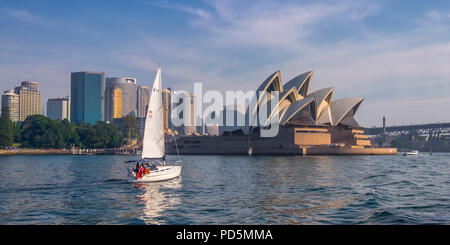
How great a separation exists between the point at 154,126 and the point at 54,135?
122 meters

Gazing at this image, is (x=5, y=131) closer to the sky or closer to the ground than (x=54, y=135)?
closer to the sky

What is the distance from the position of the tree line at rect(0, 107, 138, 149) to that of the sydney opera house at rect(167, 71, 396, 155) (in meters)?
61.5

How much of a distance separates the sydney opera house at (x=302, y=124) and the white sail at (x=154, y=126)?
66.0 m

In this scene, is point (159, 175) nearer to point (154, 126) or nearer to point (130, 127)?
point (154, 126)

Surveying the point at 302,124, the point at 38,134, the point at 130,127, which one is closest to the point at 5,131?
the point at 38,134

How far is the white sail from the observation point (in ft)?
105

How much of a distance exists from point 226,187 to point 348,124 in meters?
88.2

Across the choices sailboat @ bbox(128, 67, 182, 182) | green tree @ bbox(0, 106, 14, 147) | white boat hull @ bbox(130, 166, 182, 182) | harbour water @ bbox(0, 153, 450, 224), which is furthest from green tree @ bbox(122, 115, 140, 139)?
harbour water @ bbox(0, 153, 450, 224)

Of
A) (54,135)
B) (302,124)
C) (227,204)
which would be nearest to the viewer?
(227,204)

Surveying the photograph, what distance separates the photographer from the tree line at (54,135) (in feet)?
429

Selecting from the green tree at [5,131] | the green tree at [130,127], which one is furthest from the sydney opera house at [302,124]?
the green tree at [5,131]

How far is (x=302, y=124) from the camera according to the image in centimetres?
10175

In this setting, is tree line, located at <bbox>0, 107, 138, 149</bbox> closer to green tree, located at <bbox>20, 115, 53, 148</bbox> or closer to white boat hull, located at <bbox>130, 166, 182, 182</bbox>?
green tree, located at <bbox>20, 115, 53, 148</bbox>
